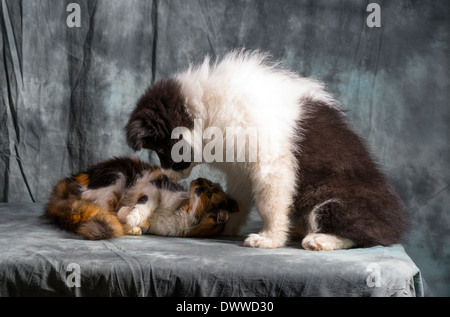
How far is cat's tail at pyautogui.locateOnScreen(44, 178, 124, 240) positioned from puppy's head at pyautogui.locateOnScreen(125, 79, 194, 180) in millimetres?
459

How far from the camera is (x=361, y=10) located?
498 cm

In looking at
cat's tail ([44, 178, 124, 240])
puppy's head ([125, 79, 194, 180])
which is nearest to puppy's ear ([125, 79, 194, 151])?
puppy's head ([125, 79, 194, 180])

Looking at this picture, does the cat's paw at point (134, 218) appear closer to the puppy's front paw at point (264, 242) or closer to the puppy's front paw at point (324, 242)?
the puppy's front paw at point (264, 242)

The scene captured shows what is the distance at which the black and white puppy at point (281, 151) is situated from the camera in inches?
140

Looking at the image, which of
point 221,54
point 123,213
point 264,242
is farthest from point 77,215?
point 221,54

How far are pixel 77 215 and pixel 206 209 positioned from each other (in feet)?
2.59

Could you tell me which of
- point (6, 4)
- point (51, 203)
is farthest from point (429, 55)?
point (6, 4)

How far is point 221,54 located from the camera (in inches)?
200

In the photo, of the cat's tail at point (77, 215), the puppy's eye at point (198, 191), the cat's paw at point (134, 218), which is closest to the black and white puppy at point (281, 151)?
the puppy's eye at point (198, 191)

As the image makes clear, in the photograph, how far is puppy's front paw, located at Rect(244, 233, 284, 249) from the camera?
352 cm

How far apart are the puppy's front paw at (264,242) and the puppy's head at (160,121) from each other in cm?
62

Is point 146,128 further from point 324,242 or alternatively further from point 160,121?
point 324,242

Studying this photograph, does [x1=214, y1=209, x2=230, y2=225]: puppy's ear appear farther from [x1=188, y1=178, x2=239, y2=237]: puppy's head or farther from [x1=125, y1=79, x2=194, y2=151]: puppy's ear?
[x1=125, y1=79, x2=194, y2=151]: puppy's ear
